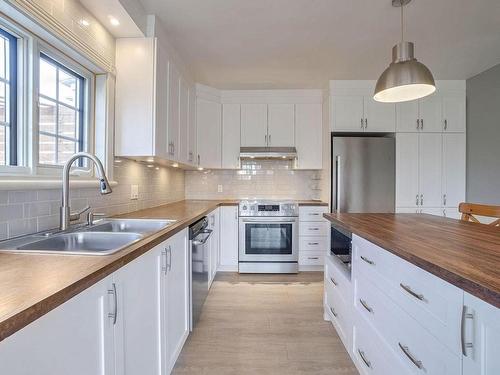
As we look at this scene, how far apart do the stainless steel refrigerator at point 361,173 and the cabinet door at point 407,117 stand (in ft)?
0.93

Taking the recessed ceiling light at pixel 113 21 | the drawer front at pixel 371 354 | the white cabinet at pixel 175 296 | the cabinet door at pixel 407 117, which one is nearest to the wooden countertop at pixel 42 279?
the white cabinet at pixel 175 296

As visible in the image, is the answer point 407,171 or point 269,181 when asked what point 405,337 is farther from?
point 269,181

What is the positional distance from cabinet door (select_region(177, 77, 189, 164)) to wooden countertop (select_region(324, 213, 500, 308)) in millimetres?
1782

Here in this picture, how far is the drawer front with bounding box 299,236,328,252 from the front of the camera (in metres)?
3.46

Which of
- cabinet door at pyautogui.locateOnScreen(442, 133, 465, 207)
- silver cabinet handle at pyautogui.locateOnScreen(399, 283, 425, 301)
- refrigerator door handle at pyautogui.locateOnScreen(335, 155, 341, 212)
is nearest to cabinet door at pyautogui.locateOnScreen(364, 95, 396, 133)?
refrigerator door handle at pyautogui.locateOnScreen(335, 155, 341, 212)

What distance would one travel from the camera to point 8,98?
51.4 inches

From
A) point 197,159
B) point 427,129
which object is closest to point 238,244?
point 197,159

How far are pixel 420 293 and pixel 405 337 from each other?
22cm

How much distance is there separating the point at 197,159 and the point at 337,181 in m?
1.75

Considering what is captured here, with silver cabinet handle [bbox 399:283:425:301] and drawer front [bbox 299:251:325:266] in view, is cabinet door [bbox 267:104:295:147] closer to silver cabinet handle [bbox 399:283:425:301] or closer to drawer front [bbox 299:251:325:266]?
drawer front [bbox 299:251:325:266]

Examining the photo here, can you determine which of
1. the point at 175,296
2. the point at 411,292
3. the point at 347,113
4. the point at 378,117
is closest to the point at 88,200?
the point at 175,296

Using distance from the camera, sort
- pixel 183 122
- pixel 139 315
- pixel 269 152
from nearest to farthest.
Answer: pixel 139 315 < pixel 183 122 < pixel 269 152

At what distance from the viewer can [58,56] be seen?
5.24 feet

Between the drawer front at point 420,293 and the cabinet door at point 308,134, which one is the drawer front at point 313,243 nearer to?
the cabinet door at point 308,134
